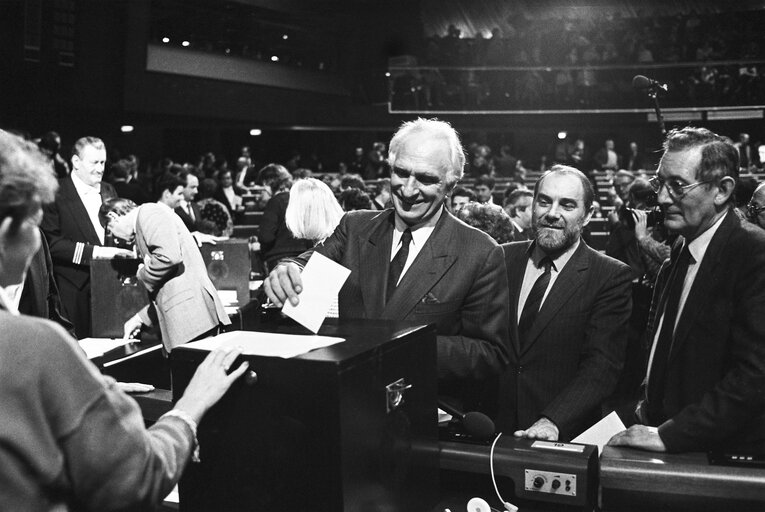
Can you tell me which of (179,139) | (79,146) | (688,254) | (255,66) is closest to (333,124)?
(255,66)

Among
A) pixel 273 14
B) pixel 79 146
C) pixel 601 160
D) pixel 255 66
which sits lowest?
pixel 79 146

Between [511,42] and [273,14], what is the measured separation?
200 inches

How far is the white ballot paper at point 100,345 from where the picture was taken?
338 cm

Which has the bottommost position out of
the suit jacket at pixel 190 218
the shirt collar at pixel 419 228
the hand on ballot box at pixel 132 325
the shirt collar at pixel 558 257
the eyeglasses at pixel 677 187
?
the hand on ballot box at pixel 132 325

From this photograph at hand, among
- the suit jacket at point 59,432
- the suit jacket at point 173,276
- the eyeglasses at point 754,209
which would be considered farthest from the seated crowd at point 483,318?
the eyeglasses at point 754,209

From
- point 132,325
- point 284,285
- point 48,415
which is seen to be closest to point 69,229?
point 132,325

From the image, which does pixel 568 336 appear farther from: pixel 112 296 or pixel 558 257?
pixel 112 296

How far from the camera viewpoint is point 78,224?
14.4 feet

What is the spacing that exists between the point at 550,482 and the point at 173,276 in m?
2.52

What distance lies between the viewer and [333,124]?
16.1 metres

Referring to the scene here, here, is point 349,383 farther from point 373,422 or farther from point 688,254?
point 688,254

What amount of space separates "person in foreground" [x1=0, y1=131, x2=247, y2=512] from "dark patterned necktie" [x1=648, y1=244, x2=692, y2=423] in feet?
4.26

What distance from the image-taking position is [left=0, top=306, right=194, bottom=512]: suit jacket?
845 mm

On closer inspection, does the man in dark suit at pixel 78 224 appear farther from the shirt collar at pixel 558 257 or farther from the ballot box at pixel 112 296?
the shirt collar at pixel 558 257
